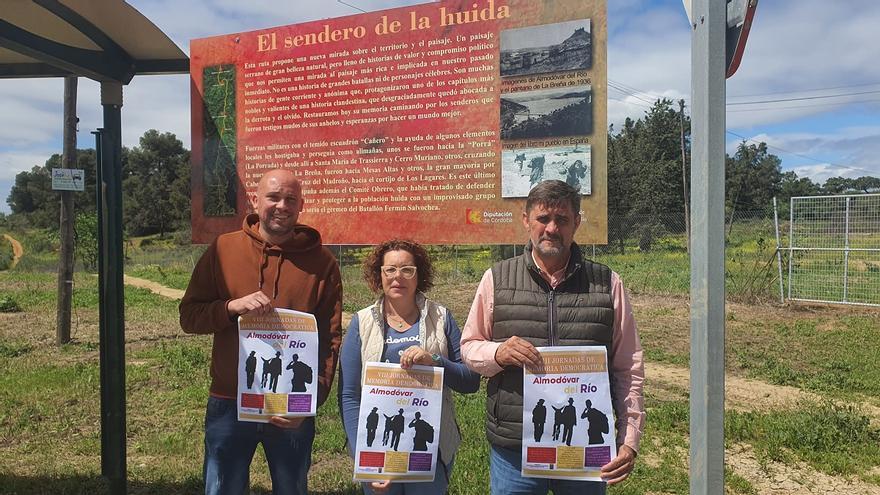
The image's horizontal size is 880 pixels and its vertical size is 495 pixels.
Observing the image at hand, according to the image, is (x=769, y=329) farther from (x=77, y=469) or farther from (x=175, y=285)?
(x=175, y=285)

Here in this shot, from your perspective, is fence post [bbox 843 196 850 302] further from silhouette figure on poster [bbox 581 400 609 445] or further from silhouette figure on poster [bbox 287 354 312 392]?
silhouette figure on poster [bbox 287 354 312 392]

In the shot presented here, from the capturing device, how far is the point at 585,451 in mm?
2102

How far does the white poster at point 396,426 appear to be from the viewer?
87.8 inches

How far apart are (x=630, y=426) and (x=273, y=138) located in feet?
7.52

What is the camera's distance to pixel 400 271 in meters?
2.37

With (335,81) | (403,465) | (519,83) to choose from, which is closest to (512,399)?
(403,465)

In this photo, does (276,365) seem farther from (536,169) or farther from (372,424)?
(536,169)

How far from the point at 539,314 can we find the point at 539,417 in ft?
1.20

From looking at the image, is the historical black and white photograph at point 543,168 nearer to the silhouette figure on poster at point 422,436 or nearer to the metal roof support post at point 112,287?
the silhouette figure on poster at point 422,436

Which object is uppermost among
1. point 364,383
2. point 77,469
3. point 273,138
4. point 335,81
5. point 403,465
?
point 335,81

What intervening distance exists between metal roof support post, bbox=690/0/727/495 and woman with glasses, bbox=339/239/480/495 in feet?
2.68

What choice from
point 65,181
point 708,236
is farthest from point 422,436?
point 65,181

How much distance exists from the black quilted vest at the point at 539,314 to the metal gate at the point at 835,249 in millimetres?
12273

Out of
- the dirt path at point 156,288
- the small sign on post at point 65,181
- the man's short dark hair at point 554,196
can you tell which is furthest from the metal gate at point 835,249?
the dirt path at point 156,288
